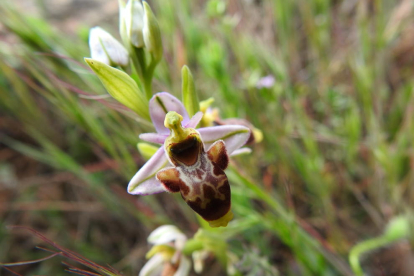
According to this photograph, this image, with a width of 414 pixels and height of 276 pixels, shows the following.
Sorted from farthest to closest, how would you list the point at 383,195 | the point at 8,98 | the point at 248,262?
the point at 8,98 < the point at 383,195 < the point at 248,262

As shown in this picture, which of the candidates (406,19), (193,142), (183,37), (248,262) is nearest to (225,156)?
(193,142)

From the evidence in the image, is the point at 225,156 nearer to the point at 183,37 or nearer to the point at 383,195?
the point at 383,195

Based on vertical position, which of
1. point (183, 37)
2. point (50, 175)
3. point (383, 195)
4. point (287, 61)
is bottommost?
point (383, 195)

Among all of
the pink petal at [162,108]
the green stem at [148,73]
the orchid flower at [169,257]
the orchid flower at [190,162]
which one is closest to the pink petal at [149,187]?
the orchid flower at [190,162]

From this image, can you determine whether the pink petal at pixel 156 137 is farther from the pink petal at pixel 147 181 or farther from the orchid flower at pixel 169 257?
the orchid flower at pixel 169 257

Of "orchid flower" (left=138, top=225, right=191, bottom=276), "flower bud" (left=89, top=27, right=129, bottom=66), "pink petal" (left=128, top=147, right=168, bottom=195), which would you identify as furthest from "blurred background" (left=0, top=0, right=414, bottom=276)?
"pink petal" (left=128, top=147, right=168, bottom=195)

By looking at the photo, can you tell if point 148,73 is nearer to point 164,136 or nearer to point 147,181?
point 164,136

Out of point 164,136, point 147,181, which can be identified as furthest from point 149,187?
point 164,136
